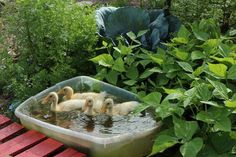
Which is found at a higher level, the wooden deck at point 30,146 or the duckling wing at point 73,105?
the duckling wing at point 73,105

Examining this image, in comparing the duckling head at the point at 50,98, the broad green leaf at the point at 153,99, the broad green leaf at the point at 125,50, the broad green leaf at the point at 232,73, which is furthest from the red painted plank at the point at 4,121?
the broad green leaf at the point at 232,73

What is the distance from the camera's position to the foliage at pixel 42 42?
159 inches

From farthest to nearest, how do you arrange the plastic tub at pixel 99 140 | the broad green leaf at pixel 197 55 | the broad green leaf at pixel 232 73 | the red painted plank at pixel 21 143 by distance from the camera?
the broad green leaf at pixel 197 55 < the red painted plank at pixel 21 143 < the broad green leaf at pixel 232 73 < the plastic tub at pixel 99 140

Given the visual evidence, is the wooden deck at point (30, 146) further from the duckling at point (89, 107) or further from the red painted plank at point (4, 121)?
the duckling at point (89, 107)

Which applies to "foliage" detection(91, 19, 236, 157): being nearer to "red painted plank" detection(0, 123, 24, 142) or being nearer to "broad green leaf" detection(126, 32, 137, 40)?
"broad green leaf" detection(126, 32, 137, 40)

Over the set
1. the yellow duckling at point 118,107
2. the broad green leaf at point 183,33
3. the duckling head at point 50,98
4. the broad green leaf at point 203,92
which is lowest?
the yellow duckling at point 118,107

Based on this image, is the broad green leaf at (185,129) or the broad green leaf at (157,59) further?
the broad green leaf at (157,59)

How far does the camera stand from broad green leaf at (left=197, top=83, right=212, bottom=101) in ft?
10.4

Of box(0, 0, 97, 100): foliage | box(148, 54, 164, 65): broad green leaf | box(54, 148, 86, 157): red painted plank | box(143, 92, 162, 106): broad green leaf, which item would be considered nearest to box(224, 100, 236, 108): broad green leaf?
box(143, 92, 162, 106): broad green leaf

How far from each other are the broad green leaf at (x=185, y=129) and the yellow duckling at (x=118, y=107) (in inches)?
21.6

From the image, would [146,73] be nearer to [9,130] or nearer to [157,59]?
[157,59]

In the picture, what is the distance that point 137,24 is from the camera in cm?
461

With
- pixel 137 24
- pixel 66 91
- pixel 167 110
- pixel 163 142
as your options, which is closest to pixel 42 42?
pixel 66 91

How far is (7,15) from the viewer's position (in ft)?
13.9
